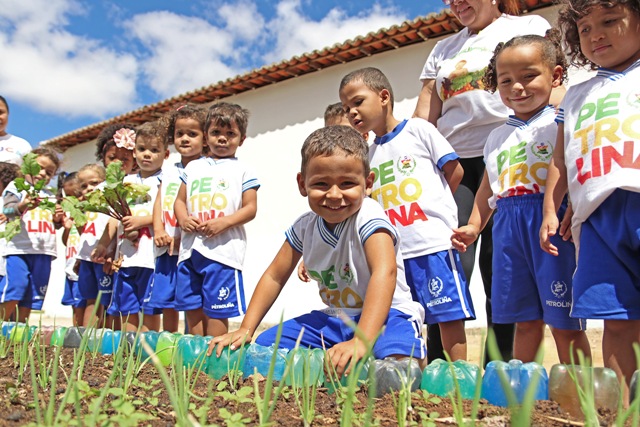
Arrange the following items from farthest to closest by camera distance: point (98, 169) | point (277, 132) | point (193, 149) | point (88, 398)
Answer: point (277, 132), point (98, 169), point (193, 149), point (88, 398)

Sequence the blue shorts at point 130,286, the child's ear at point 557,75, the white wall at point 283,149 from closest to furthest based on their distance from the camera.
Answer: the child's ear at point 557,75 < the blue shorts at point 130,286 < the white wall at point 283,149

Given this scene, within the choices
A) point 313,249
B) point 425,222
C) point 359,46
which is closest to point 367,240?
point 313,249

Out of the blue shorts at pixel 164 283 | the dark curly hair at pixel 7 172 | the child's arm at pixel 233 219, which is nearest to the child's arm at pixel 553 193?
the child's arm at pixel 233 219

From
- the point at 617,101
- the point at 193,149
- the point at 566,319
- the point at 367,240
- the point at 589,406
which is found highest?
the point at 193,149

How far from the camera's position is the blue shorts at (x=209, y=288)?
10.9 ft

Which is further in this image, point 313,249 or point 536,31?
point 536,31

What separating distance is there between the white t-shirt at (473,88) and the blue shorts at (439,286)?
627 millimetres

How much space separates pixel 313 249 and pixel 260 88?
7.31 metres

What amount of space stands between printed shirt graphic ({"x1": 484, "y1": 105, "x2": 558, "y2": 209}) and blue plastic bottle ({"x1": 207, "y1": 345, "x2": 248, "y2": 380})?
1260mm

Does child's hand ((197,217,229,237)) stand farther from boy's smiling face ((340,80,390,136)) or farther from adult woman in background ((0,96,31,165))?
adult woman in background ((0,96,31,165))

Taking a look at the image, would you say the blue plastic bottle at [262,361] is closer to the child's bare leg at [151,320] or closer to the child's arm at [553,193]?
the child's arm at [553,193]

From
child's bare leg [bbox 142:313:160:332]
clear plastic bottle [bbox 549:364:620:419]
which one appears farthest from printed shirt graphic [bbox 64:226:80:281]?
clear plastic bottle [bbox 549:364:620:419]

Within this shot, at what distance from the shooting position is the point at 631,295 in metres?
1.82

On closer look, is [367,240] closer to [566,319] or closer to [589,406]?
[566,319]
